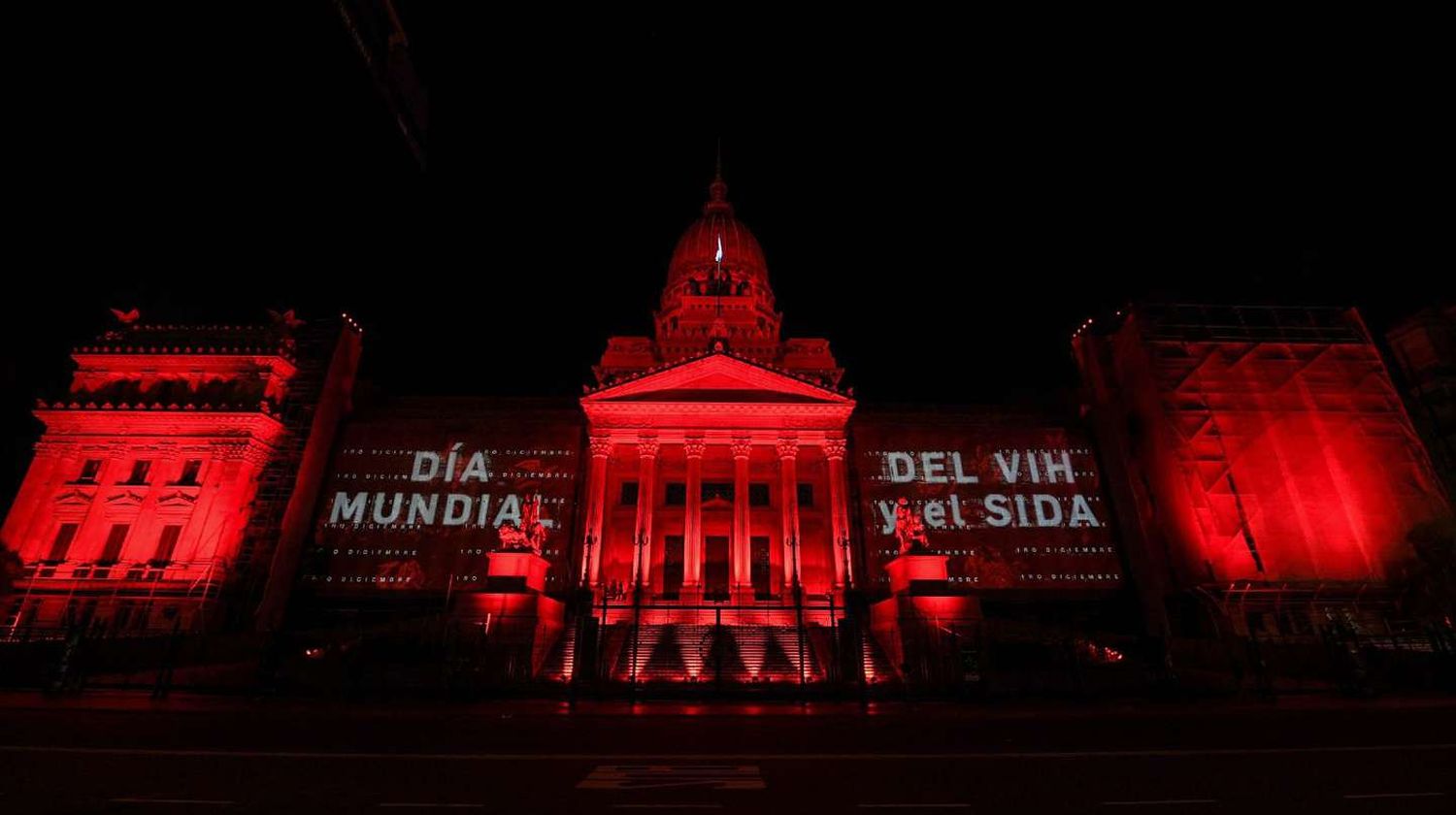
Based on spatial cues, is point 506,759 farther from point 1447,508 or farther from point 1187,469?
point 1447,508

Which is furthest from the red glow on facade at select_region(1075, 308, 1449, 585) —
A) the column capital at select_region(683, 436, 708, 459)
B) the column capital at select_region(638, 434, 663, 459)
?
the column capital at select_region(638, 434, 663, 459)

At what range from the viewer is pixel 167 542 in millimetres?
31531

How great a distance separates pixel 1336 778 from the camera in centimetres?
720

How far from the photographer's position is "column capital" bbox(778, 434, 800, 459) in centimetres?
3334

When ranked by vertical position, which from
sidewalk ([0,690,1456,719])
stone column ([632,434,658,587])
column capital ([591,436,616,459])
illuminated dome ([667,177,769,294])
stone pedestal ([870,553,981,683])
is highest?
illuminated dome ([667,177,769,294])

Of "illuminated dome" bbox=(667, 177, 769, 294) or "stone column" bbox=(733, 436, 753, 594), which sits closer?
"stone column" bbox=(733, 436, 753, 594)

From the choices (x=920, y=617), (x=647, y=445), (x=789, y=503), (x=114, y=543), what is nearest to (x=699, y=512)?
(x=647, y=445)

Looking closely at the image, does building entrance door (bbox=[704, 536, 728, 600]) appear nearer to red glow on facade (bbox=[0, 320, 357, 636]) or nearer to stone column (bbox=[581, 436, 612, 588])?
stone column (bbox=[581, 436, 612, 588])

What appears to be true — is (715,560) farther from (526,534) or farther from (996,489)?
(996,489)

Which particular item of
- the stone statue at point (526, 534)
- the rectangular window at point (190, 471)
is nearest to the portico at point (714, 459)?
the stone statue at point (526, 534)

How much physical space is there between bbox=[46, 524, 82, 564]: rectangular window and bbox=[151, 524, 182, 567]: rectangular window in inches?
151

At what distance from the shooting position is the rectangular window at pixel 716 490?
119ft

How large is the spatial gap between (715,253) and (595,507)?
23928 mm

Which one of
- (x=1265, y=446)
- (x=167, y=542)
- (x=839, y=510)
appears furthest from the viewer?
(x=839, y=510)
